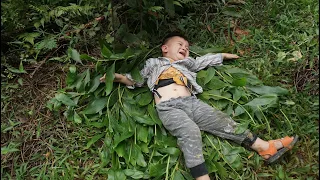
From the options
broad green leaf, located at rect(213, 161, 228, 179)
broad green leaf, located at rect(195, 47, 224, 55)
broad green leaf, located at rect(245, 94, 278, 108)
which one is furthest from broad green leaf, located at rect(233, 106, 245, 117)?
broad green leaf, located at rect(195, 47, 224, 55)

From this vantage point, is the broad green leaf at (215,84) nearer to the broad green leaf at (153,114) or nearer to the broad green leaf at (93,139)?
the broad green leaf at (153,114)

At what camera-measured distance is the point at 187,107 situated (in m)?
2.33

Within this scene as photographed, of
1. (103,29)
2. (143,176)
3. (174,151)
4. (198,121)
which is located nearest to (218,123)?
(198,121)

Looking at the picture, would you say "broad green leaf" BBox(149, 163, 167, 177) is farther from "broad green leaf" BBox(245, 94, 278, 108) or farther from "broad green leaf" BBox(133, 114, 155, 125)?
"broad green leaf" BBox(245, 94, 278, 108)

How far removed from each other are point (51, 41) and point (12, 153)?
0.80 meters

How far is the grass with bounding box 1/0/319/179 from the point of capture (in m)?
2.25

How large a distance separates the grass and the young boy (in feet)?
→ 0.25

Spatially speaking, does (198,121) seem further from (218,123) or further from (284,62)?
(284,62)

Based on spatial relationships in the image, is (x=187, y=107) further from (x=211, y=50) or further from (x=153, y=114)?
(x=211, y=50)

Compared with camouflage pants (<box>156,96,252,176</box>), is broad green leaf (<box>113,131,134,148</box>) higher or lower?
lower

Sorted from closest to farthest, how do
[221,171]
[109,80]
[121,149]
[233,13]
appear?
[221,171], [121,149], [109,80], [233,13]

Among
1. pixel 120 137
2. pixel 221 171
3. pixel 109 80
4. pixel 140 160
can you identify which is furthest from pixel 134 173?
pixel 109 80

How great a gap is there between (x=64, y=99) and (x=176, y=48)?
80cm

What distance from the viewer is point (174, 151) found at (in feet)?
7.21
